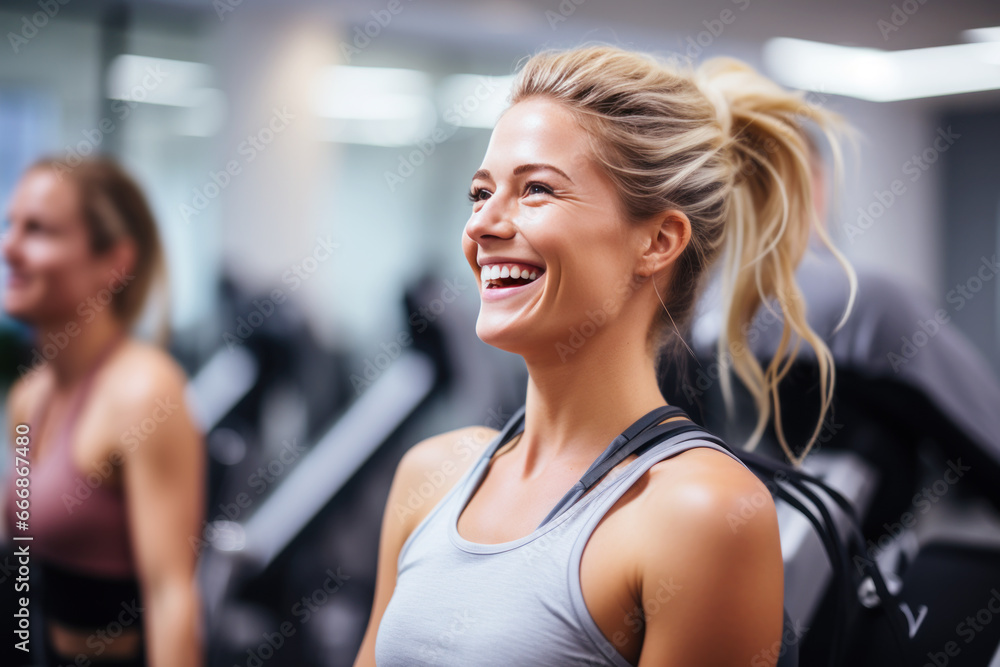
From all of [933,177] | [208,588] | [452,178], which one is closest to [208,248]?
[452,178]

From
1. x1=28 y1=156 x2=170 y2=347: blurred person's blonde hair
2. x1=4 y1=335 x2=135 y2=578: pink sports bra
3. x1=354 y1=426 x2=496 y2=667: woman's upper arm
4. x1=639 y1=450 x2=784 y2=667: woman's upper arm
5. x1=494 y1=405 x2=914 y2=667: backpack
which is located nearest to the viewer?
x1=639 y1=450 x2=784 y2=667: woman's upper arm

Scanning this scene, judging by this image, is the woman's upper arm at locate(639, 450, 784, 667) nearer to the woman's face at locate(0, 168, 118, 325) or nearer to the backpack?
the backpack

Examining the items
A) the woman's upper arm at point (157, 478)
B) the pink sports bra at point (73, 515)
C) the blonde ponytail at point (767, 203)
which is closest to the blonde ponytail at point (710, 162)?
the blonde ponytail at point (767, 203)

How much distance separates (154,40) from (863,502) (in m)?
4.55

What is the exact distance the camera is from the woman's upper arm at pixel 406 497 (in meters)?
1.10

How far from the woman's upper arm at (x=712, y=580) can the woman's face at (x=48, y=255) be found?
132cm

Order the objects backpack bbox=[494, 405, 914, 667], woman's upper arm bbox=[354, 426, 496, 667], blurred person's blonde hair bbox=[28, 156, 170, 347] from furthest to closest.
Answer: blurred person's blonde hair bbox=[28, 156, 170, 347]
woman's upper arm bbox=[354, 426, 496, 667]
backpack bbox=[494, 405, 914, 667]

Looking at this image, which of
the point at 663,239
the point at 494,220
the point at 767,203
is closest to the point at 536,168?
the point at 494,220

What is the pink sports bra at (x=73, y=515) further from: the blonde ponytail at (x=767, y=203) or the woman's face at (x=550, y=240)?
the blonde ponytail at (x=767, y=203)

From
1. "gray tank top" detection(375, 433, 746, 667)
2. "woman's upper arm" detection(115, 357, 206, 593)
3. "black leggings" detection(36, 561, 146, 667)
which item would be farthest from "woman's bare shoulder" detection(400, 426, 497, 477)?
A: "black leggings" detection(36, 561, 146, 667)

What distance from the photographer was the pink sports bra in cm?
151

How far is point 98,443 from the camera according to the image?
1.53 meters

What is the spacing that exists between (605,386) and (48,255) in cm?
122

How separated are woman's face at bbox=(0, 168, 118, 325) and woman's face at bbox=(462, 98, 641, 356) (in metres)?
1.03
